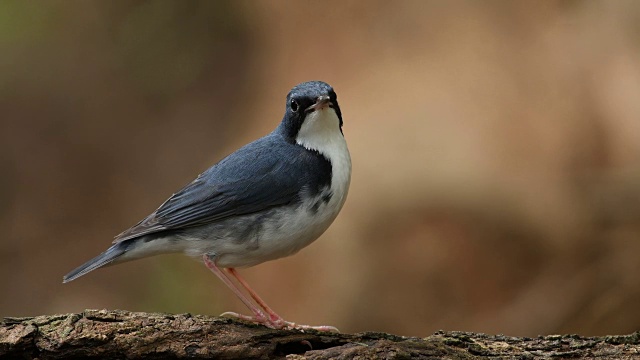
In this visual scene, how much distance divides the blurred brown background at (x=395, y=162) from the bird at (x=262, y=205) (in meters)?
→ 2.75

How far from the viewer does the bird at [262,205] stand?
4484 millimetres

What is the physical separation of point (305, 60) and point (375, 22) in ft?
2.63

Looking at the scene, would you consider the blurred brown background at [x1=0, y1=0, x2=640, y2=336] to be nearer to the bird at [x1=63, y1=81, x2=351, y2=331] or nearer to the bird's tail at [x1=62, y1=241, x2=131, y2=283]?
the bird at [x1=63, y1=81, x2=351, y2=331]

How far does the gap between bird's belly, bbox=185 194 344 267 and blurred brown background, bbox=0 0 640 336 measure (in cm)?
290

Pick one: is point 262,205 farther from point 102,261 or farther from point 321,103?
point 102,261

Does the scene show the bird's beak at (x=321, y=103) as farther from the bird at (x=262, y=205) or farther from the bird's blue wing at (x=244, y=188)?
the bird's blue wing at (x=244, y=188)

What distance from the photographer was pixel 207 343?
161 inches

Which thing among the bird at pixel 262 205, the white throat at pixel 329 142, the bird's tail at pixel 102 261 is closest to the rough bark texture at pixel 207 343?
the bird at pixel 262 205

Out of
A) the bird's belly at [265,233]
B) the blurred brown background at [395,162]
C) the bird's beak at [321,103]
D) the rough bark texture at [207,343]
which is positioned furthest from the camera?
the blurred brown background at [395,162]

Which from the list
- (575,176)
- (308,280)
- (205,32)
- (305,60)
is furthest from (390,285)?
(205,32)

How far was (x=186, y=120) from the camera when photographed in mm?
10430

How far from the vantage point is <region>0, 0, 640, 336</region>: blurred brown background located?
7.27m

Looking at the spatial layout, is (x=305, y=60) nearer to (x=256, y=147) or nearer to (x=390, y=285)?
(x=390, y=285)

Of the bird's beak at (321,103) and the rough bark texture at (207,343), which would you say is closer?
the rough bark texture at (207,343)
